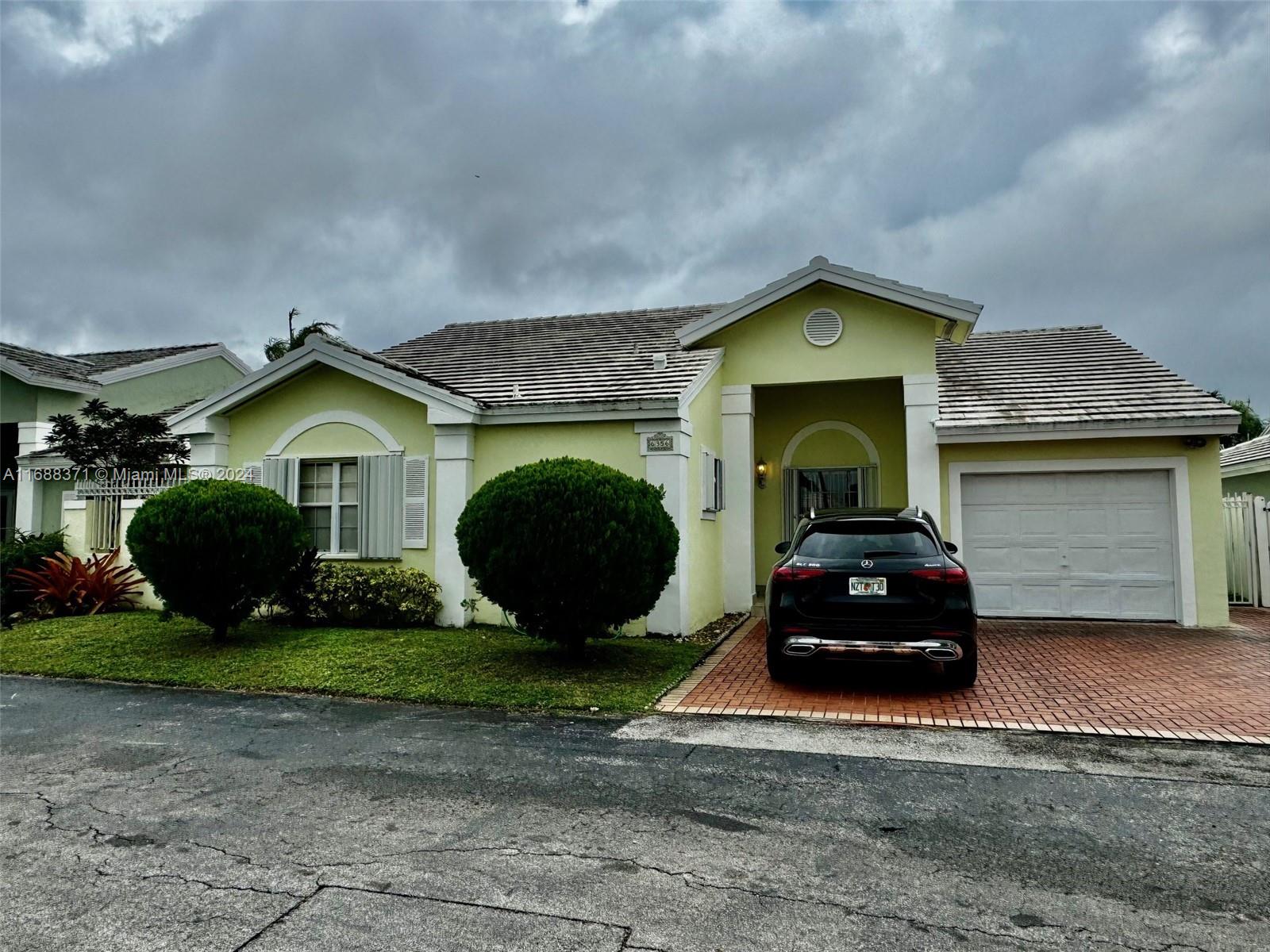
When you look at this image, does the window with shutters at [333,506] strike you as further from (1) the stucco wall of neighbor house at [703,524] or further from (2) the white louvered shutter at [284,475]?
(1) the stucco wall of neighbor house at [703,524]

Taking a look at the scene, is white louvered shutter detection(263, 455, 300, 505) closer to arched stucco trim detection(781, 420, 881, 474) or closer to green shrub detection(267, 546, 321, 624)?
green shrub detection(267, 546, 321, 624)

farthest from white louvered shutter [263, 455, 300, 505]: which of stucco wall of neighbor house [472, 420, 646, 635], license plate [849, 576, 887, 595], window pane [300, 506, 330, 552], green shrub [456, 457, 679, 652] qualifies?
license plate [849, 576, 887, 595]

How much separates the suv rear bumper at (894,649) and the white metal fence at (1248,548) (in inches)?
376

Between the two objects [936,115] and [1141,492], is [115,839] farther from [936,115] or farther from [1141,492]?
[936,115]

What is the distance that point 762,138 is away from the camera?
17.0 m

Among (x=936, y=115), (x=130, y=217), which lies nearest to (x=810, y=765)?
(x=936, y=115)

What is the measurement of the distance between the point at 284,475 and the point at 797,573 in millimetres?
8439

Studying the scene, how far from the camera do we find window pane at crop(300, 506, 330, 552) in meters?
11.6

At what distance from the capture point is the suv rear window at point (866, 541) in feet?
23.4

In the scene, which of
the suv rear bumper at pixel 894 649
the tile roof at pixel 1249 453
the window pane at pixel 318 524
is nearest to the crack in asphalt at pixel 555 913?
the suv rear bumper at pixel 894 649

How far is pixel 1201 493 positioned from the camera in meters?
11.1

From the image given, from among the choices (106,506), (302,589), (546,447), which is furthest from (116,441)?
(546,447)

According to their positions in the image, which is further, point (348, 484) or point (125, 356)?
point (125, 356)

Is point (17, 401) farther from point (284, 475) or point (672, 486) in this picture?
point (672, 486)
